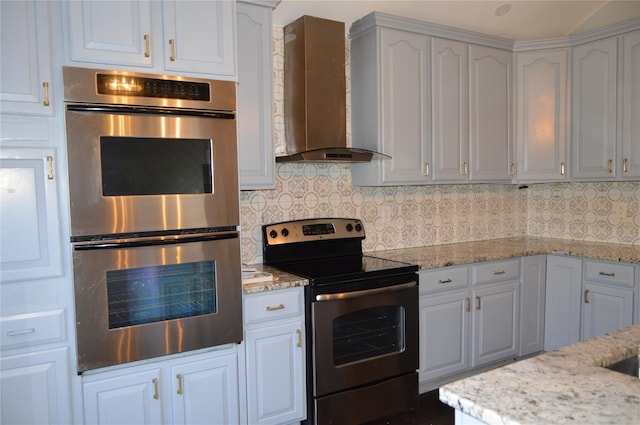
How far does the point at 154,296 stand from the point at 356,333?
112 centimetres

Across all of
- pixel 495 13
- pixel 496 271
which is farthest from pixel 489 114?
pixel 496 271

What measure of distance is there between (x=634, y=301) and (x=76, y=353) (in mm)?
3216

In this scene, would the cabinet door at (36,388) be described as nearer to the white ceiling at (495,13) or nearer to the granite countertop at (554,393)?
the granite countertop at (554,393)

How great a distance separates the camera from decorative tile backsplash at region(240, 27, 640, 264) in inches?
123

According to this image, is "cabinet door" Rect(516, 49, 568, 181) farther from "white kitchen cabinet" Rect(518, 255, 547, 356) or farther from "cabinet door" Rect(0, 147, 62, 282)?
"cabinet door" Rect(0, 147, 62, 282)

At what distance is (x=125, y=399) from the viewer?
2137 millimetres

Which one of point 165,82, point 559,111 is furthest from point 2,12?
point 559,111

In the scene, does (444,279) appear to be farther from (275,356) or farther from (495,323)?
(275,356)

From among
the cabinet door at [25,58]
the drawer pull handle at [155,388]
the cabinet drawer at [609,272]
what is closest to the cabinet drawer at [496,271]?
the cabinet drawer at [609,272]

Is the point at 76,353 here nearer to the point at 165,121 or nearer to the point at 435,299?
the point at 165,121

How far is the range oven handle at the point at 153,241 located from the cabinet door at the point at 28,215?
0.12m

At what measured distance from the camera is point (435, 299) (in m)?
3.10

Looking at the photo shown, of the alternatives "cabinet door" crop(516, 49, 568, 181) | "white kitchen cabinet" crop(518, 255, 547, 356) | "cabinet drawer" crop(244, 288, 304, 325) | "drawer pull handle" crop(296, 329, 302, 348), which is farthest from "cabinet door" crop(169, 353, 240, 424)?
"cabinet door" crop(516, 49, 568, 181)

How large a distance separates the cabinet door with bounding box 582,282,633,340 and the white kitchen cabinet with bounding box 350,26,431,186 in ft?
4.54
